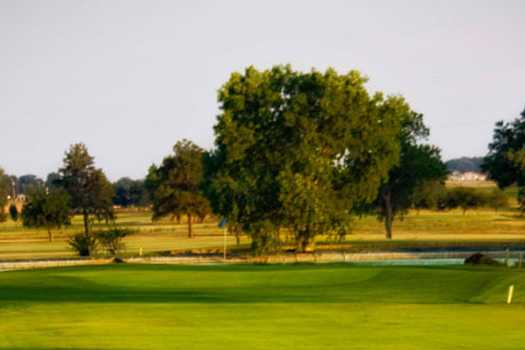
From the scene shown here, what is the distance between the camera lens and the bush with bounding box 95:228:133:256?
76562 mm

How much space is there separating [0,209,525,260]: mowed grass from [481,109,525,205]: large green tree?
587cm

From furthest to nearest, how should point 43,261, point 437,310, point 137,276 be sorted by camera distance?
point 43,261 < point 137,276 < point 437,310

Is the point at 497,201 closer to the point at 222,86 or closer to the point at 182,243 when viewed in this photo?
the point at 182,243

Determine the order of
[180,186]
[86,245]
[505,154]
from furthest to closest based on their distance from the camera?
[180,186] < [505,154] < [86,245]

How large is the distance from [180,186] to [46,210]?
17.5m

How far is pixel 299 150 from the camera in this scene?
258 ft

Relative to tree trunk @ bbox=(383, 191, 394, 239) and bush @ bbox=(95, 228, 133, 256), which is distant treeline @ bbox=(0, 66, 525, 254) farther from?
tree trunk @ bbox=(383, 191, 394, 239)

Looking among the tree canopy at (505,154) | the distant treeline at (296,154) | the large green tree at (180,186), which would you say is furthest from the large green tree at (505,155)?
the large green tree at (180,186)

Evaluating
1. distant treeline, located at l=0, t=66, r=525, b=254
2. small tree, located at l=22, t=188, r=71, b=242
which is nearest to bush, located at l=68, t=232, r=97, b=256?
distant treeline, located at l=0, t=66, r=525, b=254

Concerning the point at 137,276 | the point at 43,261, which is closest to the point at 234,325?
the point at 137,276

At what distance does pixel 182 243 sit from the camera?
100625mm

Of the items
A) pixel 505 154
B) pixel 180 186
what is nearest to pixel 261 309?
pixel 505 154

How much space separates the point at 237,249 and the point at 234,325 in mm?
60313

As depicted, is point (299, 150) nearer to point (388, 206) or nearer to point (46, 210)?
point (388, 206)
